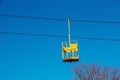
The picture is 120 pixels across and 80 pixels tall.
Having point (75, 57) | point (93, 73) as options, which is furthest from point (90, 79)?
point (75, 57)

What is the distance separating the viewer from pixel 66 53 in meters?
22.7

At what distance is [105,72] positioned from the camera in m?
65.3

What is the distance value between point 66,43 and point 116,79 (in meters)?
42.8

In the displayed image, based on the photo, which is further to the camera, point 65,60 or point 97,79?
point 97,79

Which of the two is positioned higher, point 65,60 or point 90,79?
point 90,79

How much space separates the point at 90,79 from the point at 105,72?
2.44 meters

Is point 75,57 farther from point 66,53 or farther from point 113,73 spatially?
point 113,73

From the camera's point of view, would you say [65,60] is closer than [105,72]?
Yes

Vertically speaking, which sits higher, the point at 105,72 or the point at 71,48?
the point at 105,72

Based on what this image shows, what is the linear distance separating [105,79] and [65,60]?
1656 inches

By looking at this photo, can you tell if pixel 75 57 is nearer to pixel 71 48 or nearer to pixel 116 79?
pixel 71 48

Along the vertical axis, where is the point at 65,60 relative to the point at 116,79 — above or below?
below

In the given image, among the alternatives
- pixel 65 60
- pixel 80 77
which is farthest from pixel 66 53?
pixel 80 77

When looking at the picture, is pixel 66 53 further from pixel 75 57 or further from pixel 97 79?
pixel 97 79
